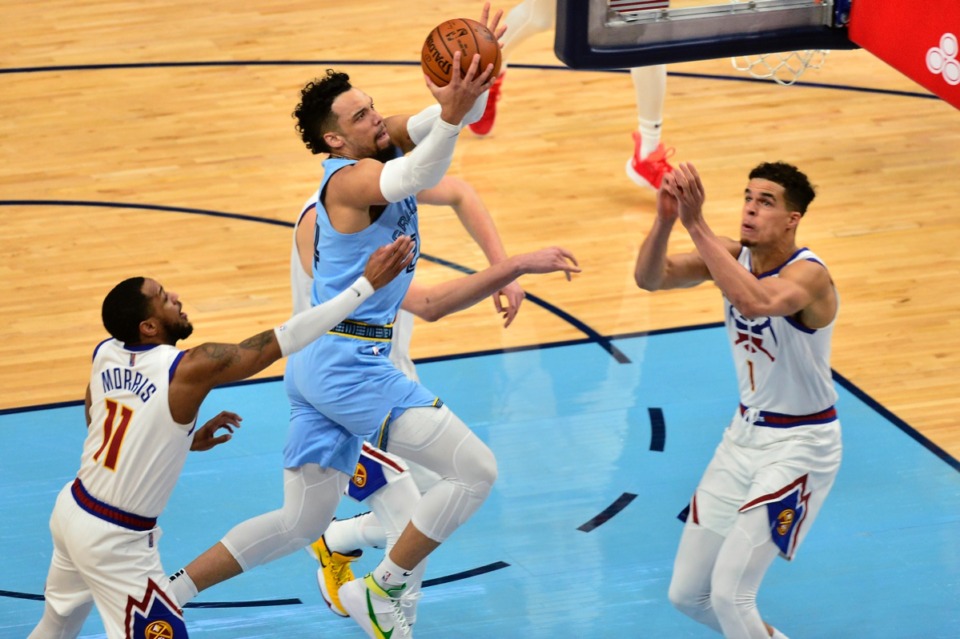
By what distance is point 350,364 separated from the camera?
5.26 m

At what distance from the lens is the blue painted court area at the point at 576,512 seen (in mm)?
5820

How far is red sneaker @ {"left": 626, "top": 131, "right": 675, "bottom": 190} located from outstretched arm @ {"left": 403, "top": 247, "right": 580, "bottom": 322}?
14.5 feet

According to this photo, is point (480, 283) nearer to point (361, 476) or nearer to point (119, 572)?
point (361, 476)

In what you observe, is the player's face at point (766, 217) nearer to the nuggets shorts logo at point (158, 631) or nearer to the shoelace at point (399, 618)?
the shoelace at point (399, 618)

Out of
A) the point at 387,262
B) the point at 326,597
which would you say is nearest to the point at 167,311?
the point at 387,262

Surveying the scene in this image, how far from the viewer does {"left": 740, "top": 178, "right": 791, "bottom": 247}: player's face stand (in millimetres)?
5254

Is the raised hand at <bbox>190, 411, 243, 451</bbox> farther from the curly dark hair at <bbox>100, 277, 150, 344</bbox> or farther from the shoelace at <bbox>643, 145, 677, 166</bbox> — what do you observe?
the shoelace at <bbox>643, 145, 677, 166</bbox>

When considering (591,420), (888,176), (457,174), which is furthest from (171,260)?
(888,176)

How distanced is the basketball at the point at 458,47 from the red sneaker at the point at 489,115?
530 centimetres

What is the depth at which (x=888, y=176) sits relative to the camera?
1012 cm

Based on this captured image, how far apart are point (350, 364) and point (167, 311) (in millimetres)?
727

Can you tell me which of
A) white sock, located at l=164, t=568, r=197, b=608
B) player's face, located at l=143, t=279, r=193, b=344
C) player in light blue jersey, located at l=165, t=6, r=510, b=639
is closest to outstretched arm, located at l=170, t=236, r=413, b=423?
player's face, located at l=143, t=279, r=193, b=344

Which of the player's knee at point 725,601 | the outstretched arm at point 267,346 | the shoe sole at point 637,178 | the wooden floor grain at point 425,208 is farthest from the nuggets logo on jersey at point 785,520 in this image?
the shoe sole at point 637,178

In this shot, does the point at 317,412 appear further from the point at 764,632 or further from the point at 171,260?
the point at 171,260
